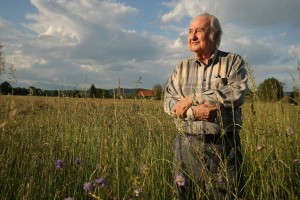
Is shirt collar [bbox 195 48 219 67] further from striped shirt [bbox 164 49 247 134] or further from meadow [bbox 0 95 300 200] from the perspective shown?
meadow [bbox 0 95 300 200]

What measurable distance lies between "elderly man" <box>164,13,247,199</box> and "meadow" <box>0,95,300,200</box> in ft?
0.54

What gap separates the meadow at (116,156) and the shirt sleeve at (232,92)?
0.63ft

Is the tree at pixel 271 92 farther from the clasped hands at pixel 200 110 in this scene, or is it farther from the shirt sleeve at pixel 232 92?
the clasped hands at pixel 200 110

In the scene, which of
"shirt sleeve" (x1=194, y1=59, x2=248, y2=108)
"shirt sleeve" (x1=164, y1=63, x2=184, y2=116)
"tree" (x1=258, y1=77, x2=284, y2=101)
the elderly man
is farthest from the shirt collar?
"tree" (x1=258, y1=77, x2=284, y2=101)

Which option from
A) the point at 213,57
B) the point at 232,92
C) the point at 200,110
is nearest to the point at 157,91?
the point at 213,57

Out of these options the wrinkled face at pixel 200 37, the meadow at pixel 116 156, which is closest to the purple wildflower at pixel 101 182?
the meadow at pixel 116 156

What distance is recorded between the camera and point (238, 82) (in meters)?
2.75

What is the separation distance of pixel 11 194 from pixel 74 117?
2770mm

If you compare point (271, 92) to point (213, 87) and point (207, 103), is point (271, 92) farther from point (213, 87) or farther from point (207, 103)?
point (207, 103)

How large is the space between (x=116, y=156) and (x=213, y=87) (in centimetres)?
106

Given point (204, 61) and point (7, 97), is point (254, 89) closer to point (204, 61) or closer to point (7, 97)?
point (204, 61)

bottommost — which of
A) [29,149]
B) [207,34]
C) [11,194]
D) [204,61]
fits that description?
[11,194]

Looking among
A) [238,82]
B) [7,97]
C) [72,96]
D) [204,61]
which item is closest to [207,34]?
[204,61]

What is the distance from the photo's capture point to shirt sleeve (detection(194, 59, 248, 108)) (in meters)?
2.54
